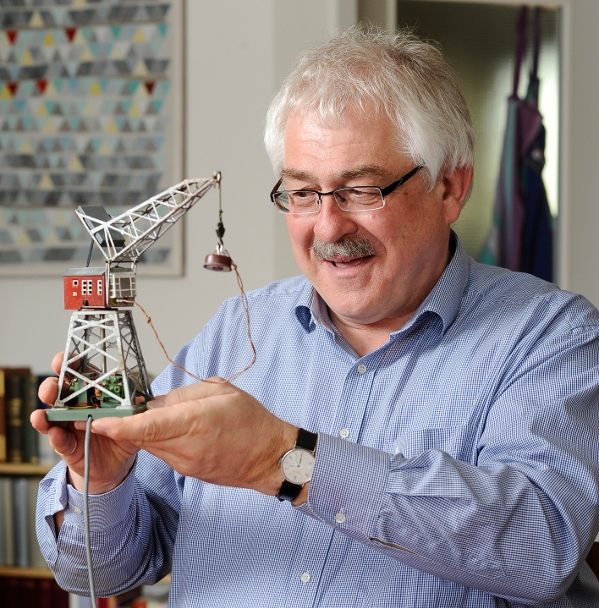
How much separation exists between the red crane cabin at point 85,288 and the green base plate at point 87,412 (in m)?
0.14

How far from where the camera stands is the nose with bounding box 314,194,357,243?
131 centimetres

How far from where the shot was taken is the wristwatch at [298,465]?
1.02m

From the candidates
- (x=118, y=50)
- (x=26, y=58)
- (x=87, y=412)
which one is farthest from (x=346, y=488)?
(x=26, y=58)

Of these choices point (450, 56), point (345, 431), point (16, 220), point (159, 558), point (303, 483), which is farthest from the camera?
point (16, 220)

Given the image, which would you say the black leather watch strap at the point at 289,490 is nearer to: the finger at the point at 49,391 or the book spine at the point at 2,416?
the finger at the point at 49,391

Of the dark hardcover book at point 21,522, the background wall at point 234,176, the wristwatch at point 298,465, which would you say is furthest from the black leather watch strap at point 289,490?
the dark hardcover book at point 21,522

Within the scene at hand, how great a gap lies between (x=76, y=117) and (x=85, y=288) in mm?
2110

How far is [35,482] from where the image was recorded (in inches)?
110

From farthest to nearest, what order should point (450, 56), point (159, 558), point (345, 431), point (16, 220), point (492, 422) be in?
point (16, 220) < point (450, 56) < point (159, 558) < point (345, 431) < point (492, 422)

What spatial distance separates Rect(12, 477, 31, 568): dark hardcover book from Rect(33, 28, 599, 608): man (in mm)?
1492

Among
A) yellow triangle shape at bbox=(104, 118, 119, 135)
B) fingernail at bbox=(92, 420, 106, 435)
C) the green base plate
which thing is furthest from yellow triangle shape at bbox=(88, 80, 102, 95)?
fingernail at bbox=(92, 420, 106, 435)

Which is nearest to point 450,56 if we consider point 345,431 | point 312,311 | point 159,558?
point 312,311

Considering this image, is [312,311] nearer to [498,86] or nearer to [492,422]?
[492,422]

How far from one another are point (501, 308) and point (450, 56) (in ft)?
5.14
